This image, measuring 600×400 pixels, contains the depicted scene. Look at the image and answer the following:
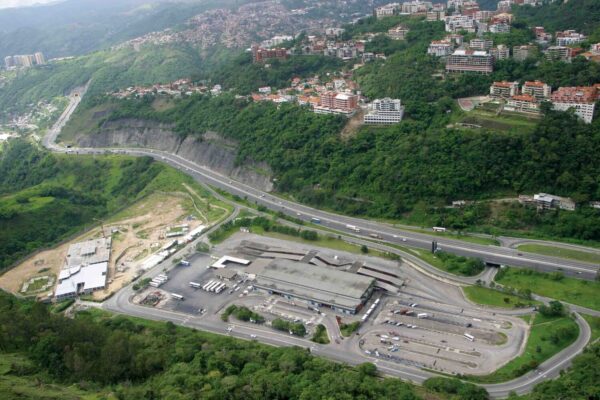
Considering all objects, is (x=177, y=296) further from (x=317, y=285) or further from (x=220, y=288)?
(x=317, y=285)

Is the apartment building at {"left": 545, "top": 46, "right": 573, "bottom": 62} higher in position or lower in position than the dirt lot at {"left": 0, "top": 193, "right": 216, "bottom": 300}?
higher

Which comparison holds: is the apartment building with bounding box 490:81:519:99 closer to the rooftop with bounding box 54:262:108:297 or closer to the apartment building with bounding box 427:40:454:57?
the apartment building with bounding box 427:40:454:57

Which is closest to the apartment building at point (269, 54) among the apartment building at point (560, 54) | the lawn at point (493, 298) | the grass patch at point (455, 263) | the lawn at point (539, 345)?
the apartment building at point (560, 54)

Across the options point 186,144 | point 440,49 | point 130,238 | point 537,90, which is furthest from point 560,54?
point 130,238

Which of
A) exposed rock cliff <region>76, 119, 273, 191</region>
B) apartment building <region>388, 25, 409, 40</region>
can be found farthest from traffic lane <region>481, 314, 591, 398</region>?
apartment building <region>388, 25, 409, 40</region>

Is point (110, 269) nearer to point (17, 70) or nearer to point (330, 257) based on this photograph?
point (330, 257)

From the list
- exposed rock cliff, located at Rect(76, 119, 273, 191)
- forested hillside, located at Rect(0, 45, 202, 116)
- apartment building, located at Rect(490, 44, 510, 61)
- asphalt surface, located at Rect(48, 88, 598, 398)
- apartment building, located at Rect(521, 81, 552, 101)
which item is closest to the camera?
asphalt surface, located at Rect(48, 88, 598, 398)
